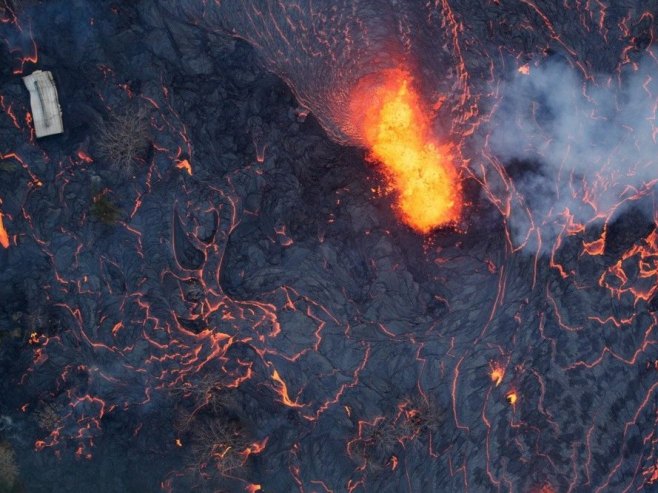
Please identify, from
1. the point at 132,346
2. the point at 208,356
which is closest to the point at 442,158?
the point at 208,356

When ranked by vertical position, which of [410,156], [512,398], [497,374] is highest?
[410,156]

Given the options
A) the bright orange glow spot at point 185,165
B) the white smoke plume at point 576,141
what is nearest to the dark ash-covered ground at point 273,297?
the bright orange glow spot at point 185,165

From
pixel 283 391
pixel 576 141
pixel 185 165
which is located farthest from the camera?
pixel 283 391

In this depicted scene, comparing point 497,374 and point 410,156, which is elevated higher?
point 410,156

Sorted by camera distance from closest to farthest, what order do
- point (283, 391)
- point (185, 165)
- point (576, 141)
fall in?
point (576, 141), point (185, 165), point (283, 391)

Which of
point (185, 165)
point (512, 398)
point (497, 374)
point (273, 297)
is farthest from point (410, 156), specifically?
point (512, 398)

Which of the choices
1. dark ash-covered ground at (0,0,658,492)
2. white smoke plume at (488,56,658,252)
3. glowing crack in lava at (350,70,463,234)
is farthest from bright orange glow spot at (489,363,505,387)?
glowing crack in lava at (350,70,463,234)

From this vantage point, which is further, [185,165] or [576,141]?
[185,165]

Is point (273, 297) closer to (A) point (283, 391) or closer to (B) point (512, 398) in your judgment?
(A) point (283, 391)
